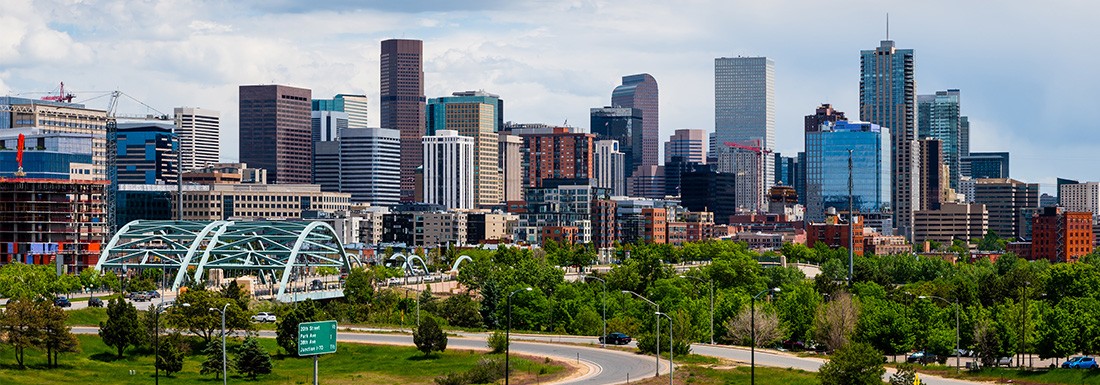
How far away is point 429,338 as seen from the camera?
132625 mm

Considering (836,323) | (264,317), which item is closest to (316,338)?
(836,323)

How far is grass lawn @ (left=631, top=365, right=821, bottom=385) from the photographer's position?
113m

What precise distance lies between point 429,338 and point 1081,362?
5404 centimetres

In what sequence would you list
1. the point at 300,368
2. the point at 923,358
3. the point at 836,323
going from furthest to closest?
1. the point at 836,323
2. the point at 923,358
3. the point at 300,368

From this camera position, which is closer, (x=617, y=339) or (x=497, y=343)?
(x=497, y=343)

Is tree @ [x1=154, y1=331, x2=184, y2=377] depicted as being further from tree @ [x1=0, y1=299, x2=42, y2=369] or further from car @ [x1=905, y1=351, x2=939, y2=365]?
car @ [x1=905, y1=351, x2=939, y2=365]

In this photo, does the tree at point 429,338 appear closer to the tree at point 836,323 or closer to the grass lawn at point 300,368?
the grass lawn at point 300,368

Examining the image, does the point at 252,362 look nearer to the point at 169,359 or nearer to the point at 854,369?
the point at 169,359

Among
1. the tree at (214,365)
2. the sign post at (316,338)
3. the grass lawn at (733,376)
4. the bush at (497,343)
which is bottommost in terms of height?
the tree at (214,365)

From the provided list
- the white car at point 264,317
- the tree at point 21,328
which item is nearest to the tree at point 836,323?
the white car at point 264,317

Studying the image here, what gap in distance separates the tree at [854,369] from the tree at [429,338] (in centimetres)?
3928

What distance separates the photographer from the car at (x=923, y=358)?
458 ft

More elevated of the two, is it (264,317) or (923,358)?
(264,317)

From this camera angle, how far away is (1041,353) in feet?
451
